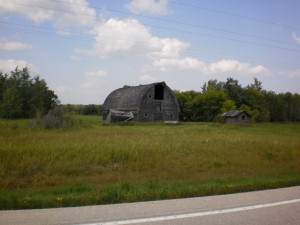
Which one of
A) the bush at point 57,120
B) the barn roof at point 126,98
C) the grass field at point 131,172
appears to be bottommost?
the grass field at point 131,172

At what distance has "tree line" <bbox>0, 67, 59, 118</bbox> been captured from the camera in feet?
183

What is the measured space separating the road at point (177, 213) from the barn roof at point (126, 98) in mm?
44845

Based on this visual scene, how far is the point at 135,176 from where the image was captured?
1165 cm

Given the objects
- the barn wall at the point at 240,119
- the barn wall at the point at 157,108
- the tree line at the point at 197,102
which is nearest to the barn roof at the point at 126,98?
the barn wall at the point at 157,108

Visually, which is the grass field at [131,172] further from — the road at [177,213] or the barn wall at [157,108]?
the barn wall at [157,108]

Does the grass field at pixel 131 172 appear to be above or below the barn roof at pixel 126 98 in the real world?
below

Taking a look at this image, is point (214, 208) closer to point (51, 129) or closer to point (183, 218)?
point (183, 218)

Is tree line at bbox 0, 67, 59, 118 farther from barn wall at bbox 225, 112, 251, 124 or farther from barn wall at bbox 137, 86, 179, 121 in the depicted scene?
barn wall at bbox 225, 112, 251, 124

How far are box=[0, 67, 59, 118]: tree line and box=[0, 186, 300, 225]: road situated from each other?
1950 inches

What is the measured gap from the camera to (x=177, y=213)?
22.1ft

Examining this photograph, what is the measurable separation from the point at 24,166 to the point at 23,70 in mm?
61535

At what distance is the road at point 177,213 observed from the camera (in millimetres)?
6160

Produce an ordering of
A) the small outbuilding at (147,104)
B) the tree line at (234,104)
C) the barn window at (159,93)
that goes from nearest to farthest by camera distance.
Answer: the small outbuilding at (147,104) < the barn window at (159,93) < the tree line at (234,104)

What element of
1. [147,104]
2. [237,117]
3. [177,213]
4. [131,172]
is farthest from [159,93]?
[177,213]
